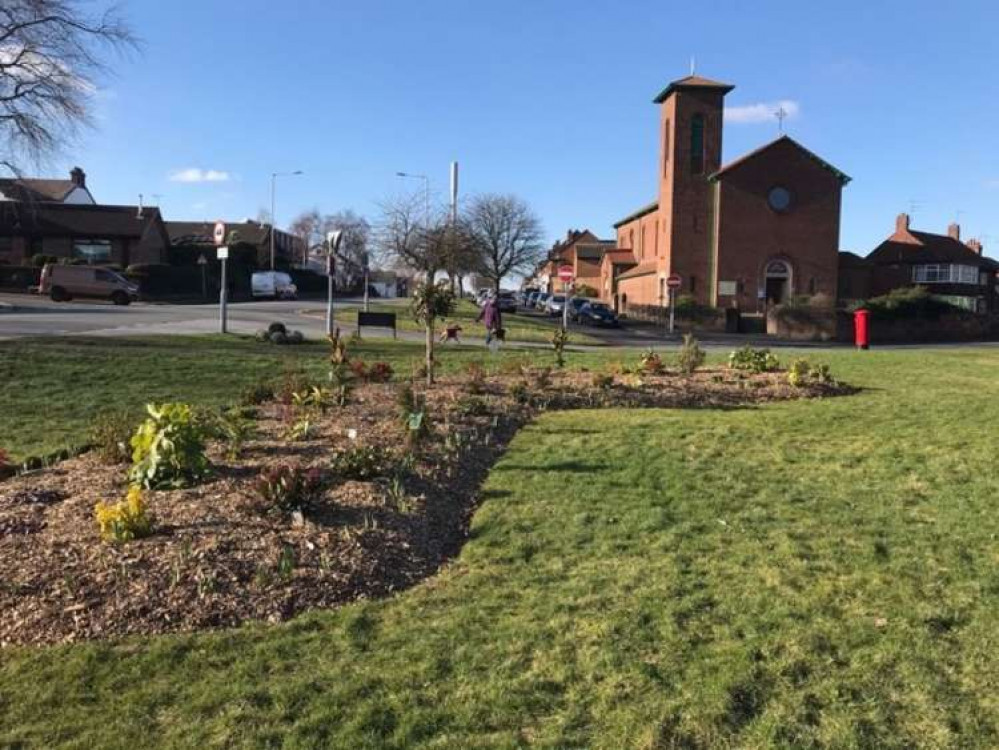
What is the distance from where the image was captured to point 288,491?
6285 mm

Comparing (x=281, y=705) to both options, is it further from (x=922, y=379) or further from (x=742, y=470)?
(x=922, y=379)

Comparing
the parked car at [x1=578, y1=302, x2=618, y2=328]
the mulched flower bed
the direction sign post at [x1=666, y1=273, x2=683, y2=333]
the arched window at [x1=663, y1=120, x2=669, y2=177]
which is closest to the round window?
the arched window at [x1=663, y1=120, x2=669, y2=177]

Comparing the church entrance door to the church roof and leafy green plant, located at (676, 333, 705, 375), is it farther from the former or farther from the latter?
leafy green plant, located at (676, 333, 705, 375)

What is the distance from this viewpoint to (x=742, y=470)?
27.7ft

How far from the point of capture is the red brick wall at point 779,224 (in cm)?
5878

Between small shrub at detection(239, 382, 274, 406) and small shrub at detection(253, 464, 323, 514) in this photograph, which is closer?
small shrub at detection(253, 464, 323, 514)

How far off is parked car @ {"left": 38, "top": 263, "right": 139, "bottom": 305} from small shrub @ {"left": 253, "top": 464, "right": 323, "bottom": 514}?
44.0 m

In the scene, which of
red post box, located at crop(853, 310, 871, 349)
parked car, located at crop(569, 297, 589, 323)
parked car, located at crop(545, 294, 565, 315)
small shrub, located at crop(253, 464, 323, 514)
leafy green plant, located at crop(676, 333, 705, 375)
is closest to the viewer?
small shrub, located at crop(253, 464, 323, 514)

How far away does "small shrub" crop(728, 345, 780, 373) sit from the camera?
51.0ft

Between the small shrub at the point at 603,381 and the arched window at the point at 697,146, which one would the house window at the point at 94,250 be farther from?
the small shrub at the point at 603,381

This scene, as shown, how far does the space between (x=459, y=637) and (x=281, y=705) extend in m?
1.06

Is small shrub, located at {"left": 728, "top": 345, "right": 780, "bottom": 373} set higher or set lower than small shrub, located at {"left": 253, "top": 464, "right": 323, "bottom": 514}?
higher

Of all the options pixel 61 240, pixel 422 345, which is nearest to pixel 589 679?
pixel 422 345

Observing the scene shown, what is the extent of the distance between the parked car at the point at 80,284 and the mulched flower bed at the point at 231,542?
135 ft
